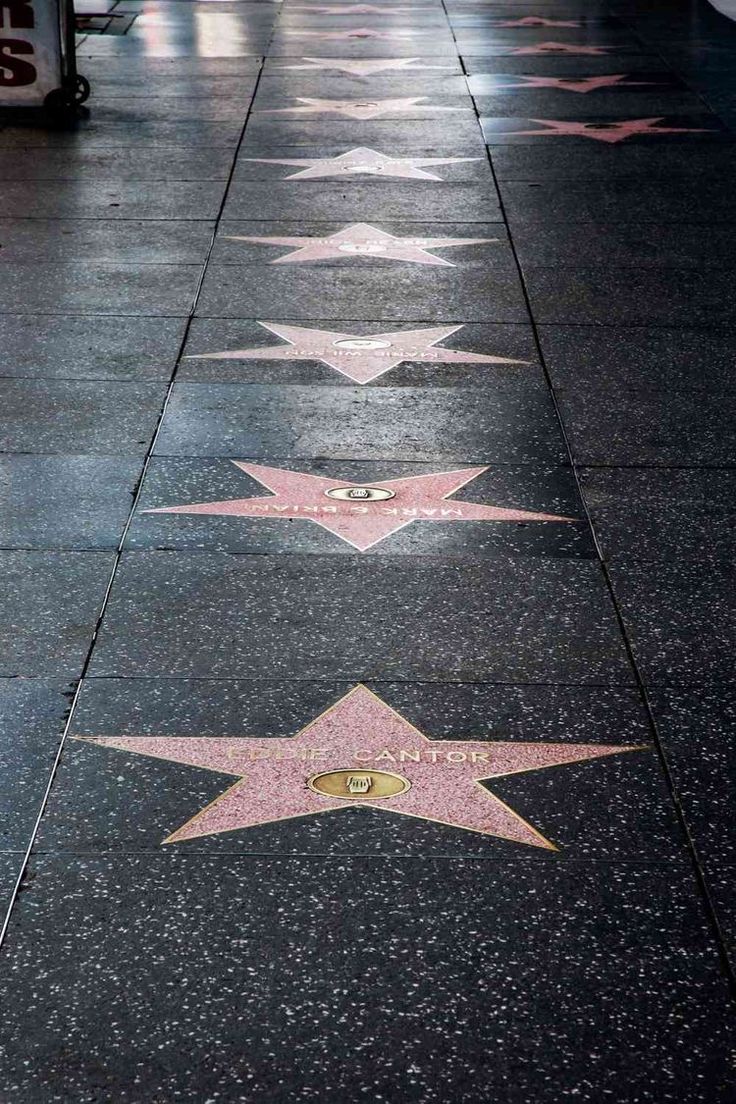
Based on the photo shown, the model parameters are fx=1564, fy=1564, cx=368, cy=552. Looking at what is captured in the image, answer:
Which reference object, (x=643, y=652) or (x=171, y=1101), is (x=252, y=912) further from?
(x=643, y=652)

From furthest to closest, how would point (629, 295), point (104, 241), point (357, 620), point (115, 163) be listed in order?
1. point (115, 163)
2. point (104, 241)
3. point (629, 295)
4. point (357, 620)

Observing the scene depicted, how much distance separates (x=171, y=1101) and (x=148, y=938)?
1.59 feet

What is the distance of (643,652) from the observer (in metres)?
4.47

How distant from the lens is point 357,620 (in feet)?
15.3

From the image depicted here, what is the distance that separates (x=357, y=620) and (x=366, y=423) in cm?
180

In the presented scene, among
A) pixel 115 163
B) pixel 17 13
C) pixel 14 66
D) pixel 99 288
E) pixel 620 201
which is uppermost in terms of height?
pixel 17 13

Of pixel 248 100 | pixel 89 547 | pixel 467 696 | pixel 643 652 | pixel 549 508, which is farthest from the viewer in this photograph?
pixel 248 100

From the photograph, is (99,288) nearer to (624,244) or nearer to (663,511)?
(624,244)

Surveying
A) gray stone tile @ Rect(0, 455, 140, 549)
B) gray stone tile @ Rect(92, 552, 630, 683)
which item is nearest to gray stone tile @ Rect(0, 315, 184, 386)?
gray stone tile @ Rect(0, 455, 140, 549)

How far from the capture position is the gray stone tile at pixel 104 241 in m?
8.85

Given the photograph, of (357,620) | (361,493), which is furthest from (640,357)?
(357,620)

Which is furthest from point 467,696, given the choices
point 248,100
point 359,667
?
point 248,100

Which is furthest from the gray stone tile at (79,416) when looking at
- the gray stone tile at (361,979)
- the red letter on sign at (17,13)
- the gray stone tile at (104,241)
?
the red letter on sign at (17,13)

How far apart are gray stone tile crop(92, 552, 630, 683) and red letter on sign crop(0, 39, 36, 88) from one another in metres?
8.63
